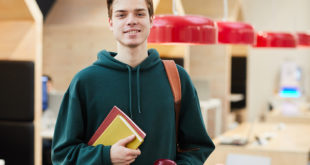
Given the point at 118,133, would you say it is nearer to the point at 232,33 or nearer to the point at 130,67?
the point at 130,67

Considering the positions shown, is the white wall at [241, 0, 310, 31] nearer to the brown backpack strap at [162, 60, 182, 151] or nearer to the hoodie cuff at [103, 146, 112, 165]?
the brown backpack strap at [162, 60, 182, 151]

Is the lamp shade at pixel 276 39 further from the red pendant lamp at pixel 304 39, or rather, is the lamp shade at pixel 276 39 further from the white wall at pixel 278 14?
the white wall at pixel 278 14

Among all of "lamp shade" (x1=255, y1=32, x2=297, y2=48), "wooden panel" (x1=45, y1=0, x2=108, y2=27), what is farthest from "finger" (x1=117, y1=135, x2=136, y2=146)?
"wooden panel" (x1=45, y1=0, x2=108, y2=27)

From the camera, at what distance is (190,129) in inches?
65.7

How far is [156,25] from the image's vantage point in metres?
2.43

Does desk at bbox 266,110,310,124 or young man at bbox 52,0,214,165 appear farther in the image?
desk at bbox 266,110,310,124

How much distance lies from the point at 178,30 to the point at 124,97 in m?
0.92

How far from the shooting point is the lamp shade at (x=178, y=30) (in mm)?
2400

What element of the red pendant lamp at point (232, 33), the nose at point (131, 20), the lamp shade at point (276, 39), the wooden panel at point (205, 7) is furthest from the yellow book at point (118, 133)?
the wooden panel at point (205, 7)

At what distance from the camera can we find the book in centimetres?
147

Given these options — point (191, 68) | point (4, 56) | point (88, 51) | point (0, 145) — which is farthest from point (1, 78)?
point (191, 68)

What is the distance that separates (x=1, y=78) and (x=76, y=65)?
2.38 metres

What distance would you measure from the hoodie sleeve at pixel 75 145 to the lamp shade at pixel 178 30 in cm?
93

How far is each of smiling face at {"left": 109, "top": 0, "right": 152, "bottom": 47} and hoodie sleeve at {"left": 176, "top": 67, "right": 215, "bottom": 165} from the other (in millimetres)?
210
